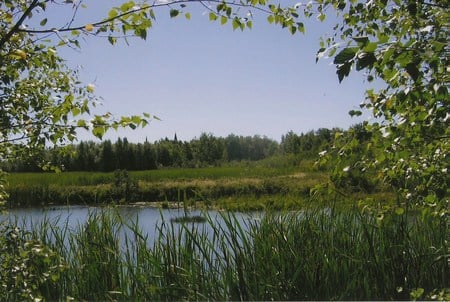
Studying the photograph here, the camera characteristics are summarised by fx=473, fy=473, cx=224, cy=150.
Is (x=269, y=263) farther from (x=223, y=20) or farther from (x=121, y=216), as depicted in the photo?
(x=223, y=20)

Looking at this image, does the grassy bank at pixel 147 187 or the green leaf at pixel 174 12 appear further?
the grassy bank at pixel 147 187

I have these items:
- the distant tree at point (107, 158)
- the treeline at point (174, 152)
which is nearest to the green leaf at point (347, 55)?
the treeline at point (174, 152)

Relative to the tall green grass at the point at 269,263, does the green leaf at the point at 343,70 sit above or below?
above

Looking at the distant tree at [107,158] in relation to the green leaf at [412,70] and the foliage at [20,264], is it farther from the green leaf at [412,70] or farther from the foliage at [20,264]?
the green leaf at [412,70]

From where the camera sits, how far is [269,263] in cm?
324

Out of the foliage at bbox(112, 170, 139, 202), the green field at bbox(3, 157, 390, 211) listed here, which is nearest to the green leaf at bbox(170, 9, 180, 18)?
the green field at bbox(3, 157, 390, 211)

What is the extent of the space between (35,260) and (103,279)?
164cm

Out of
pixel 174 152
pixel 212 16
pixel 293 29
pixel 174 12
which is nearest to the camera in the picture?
pixel 174 12

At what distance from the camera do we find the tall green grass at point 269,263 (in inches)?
125

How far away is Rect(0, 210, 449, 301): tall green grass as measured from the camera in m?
3.16

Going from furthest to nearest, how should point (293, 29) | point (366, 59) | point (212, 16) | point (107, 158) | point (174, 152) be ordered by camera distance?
point (174, 152) < point (107, 158) < point (293, 29) < point (212, 16) < point (366, 59)

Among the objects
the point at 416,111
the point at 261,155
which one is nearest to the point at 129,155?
the point at 261,155

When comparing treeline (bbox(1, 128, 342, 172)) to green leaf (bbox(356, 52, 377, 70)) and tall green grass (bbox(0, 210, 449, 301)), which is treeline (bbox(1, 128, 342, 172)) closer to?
tall green grass (bbox(0, 210, 449, 301))

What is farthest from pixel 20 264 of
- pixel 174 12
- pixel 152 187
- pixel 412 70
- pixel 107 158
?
pixel 107 158
